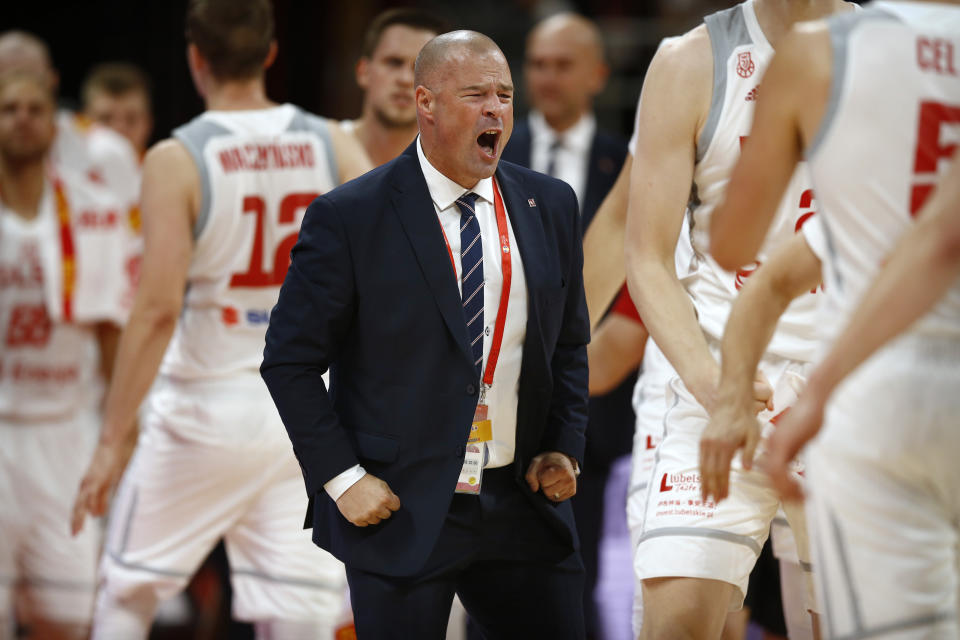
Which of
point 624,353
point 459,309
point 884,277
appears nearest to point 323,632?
point 624,353

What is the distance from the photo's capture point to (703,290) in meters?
3.49

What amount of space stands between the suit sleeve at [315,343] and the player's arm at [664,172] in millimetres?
783

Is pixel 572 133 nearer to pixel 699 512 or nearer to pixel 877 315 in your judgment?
pixel 699 512

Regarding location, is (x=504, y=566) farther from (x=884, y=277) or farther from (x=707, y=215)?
(x=884, y=277)

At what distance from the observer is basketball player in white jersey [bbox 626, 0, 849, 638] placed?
3236 millimetres

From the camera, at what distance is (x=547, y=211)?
3273mm

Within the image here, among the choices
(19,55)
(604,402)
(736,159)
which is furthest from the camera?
(19,55)

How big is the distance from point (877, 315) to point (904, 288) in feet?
0.21

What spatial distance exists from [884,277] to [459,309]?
1.11 meters

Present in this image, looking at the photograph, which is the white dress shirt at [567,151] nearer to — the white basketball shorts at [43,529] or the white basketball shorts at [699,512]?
the white basketball shorts at [43,529]

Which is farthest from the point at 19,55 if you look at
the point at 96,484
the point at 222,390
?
the point at 96,484

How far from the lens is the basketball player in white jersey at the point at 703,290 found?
3.24 meters

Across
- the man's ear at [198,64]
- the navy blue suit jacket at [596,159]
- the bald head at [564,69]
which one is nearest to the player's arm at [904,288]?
the man's ear at [198,64]

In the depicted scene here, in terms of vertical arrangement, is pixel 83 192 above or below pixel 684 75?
below
